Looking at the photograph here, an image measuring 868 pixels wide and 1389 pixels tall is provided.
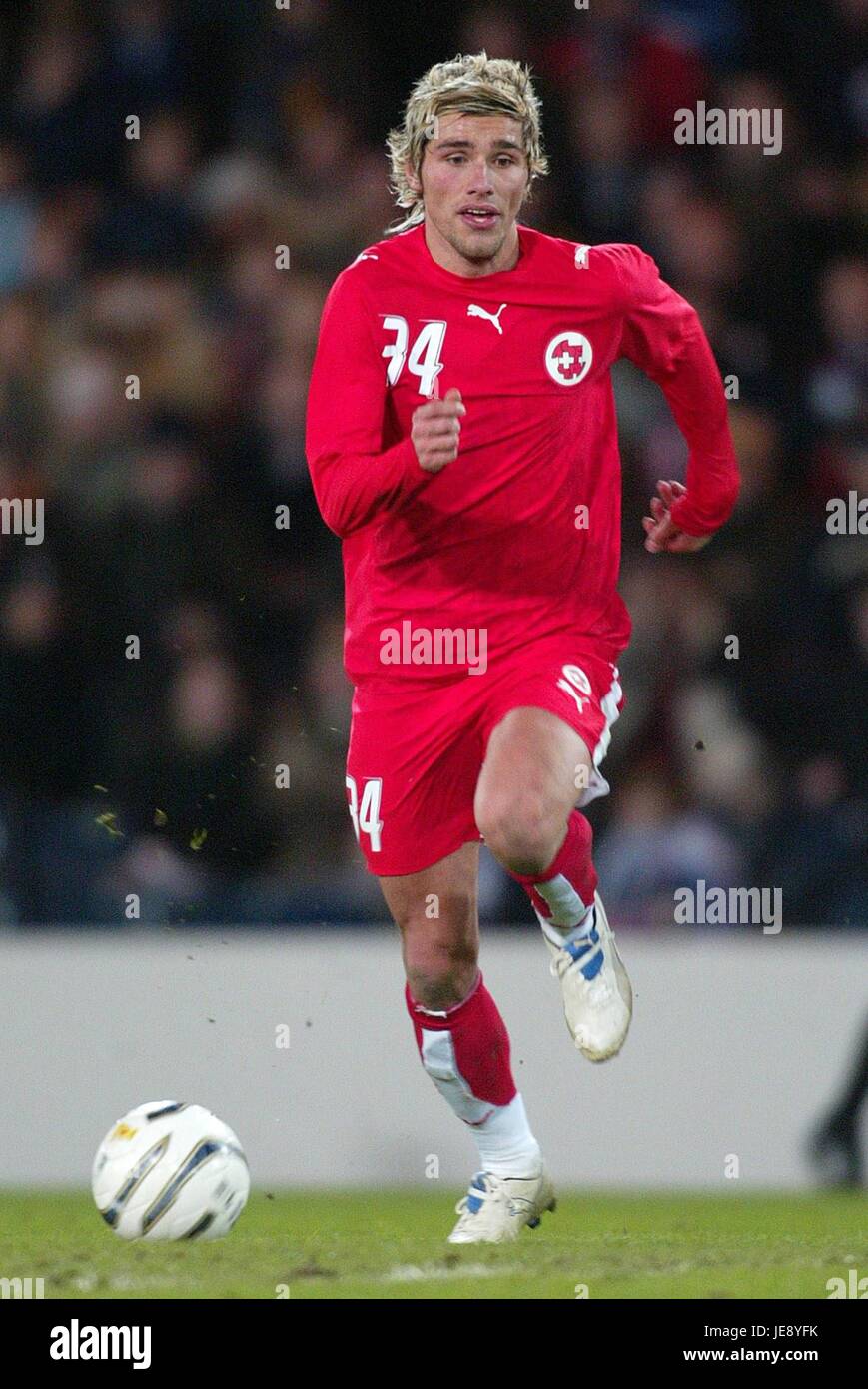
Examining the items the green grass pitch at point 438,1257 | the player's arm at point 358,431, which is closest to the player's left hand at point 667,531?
the player's arm at point 358,431

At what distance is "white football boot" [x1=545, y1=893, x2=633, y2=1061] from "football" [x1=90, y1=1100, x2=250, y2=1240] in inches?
30.6

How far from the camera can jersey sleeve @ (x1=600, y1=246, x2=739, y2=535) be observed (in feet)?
16.6

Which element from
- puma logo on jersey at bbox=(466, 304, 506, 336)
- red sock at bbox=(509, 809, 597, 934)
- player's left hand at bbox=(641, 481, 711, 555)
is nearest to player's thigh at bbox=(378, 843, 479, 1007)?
red sock at bbox=(509, 809, 597, 934)

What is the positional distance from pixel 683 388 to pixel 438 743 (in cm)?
99

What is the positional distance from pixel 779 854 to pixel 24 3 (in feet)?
14.3

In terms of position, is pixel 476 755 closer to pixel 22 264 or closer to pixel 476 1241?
pixel 476 1241

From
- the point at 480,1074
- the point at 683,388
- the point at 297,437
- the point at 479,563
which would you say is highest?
the point at 683,388

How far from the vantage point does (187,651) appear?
7531 millimetres

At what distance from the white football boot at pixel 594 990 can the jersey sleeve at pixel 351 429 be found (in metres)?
1.01

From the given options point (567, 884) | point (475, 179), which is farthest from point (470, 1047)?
→ point (475, 179)

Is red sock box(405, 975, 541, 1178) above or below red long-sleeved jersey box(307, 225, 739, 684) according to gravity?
below

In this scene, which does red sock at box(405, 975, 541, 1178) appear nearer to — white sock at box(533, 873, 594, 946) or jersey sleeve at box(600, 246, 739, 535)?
white sock at box(533, 873, 594, 946)

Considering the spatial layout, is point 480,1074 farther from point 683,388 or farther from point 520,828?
point 683,388

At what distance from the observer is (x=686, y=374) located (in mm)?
5098
